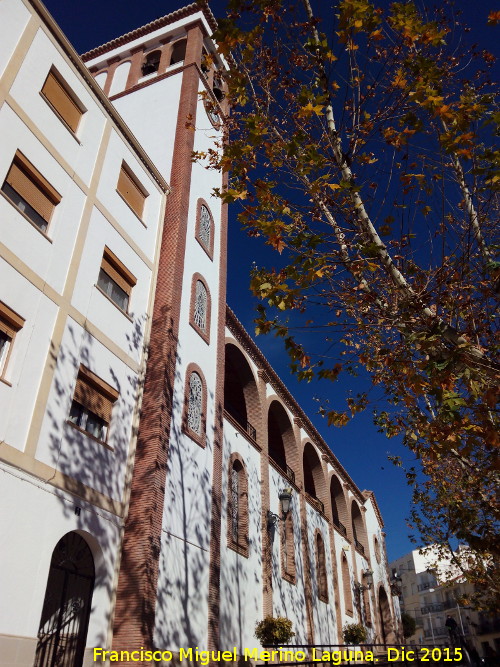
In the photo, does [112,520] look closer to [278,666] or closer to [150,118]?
[278,666]

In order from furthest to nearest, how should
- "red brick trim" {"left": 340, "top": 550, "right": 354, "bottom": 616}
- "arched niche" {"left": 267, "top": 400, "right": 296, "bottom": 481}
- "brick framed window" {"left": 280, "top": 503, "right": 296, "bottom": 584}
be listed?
"red brick trim" {"left": 340, "top": 550, "right": 354, "bottom": 616}
"arched niche" {"left": 267, "top": 400, "right": 296, "bottom": 481}
"brick framed window" {"left": 280, "top": 503, "right": 296, "bottom": 584}

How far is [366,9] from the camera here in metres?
6.25

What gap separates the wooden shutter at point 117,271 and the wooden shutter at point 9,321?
10.2ft

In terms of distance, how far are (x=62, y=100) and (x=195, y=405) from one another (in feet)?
23.7

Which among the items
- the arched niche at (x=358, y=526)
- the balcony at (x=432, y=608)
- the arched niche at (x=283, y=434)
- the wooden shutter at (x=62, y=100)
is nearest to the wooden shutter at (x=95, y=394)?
the wooden shutter at (x=62, y=100)

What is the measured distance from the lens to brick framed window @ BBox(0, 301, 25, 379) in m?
8.30

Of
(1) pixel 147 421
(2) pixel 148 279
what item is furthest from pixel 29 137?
(1) pixel 147 421

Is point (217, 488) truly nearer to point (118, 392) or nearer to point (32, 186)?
point (118, 392)

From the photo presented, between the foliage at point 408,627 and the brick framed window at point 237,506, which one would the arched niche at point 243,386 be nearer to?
the brick framed window at point 237,506

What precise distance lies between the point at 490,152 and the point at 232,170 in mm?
3229

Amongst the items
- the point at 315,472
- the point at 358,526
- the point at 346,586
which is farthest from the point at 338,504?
the point at 346,586

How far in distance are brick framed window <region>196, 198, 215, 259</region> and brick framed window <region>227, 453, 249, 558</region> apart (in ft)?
19.6

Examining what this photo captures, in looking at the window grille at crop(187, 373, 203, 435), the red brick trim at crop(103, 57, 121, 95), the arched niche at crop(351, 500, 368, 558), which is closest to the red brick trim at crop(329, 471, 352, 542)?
the arched niche at crop(351, 500, 368, 558)

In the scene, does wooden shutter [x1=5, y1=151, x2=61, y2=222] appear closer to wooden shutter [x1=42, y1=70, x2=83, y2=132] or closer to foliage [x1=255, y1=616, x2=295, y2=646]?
wooden shutter [x1=42, y1=70, x2=83, y2=132]
